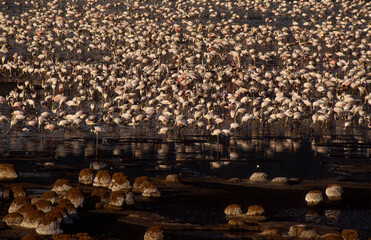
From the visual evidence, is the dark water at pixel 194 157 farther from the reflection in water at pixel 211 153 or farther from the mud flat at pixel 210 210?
the mud flat at pixel 210 210

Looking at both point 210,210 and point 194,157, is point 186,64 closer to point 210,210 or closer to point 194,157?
point 194,157

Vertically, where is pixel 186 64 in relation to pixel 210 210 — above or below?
above

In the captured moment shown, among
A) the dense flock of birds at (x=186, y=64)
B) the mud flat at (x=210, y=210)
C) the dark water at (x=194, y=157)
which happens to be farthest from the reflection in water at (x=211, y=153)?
Answer: the mud flat at (x=210, y=210)

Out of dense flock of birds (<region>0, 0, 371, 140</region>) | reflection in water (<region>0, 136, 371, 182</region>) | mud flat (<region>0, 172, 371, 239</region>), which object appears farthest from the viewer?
dense flock of birds (<region>0, 0, 371, 140</region>)

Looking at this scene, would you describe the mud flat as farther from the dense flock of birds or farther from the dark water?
the dense flock of birds

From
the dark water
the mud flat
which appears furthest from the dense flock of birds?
the mud flat

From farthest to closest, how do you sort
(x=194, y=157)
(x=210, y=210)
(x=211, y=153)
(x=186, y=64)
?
(x=186, y=64) → (x=211, y=153) → (x=194, y=157) → (x=210, y=210)

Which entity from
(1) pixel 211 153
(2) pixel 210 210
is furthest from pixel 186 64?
(2) pixel 210 210

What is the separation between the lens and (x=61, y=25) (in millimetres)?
67125

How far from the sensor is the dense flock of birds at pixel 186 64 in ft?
140

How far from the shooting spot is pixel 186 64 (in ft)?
185

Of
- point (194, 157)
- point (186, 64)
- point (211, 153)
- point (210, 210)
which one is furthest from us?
point (186, 64)

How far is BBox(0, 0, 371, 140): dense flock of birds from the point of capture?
42.7m

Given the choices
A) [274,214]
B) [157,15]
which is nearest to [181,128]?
[274,214]
